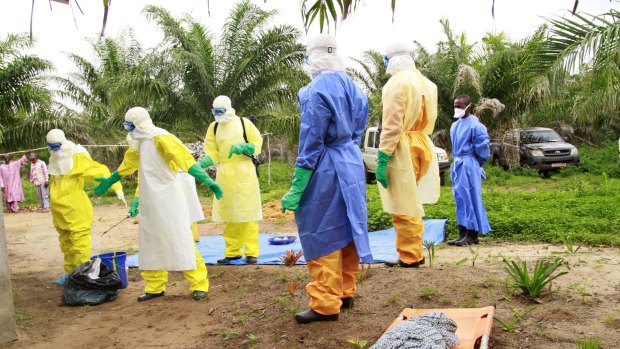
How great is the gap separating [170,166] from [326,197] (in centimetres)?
183

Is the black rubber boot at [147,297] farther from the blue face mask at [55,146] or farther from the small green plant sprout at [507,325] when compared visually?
the small green plant sprout at [507,325]

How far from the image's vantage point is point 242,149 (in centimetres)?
662

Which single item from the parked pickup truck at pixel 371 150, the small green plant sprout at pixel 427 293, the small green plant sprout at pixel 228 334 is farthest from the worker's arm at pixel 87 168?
the parked pickup truck at pixel 371 150

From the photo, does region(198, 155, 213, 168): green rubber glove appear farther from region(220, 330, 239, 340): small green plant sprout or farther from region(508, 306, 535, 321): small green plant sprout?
region(508, 306, 535, 321): small green plant sprout

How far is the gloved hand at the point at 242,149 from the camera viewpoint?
21.7ft

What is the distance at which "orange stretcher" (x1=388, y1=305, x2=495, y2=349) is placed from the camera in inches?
137

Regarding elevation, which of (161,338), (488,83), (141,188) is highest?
(488,83)

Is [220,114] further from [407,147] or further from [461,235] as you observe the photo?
[461,235]

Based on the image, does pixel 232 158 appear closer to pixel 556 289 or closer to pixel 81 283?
pixel 81 283

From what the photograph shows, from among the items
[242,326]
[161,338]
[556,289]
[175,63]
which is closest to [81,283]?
[161,338]

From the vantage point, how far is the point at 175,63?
14.8 m

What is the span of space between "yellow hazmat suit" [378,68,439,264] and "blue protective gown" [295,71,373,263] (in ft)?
4.36

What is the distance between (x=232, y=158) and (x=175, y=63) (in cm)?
869

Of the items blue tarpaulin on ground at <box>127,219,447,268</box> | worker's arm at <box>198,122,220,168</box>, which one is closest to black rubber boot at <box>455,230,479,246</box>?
blue tarpaulin on ground at <box>127,219,447,268</box>
